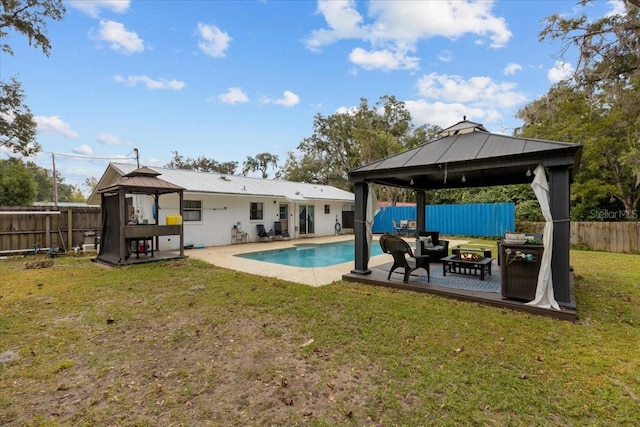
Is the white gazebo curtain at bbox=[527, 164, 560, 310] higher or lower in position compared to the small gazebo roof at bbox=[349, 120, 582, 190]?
lower

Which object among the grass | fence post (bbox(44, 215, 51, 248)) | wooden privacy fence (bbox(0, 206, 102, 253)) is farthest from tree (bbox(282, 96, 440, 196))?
the grass

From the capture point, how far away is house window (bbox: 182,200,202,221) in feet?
40.4

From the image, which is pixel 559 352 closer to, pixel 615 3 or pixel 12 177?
pixel 615 3

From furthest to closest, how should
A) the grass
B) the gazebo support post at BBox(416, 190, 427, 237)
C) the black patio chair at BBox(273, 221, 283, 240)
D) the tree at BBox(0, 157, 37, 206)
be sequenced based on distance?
the tree at BBox(0, 157, 37, 206) → the black patio chair at BBox(273, 221, 283, 240) → the gazebo support post at BBox(416, 190, 427, 237) → the grass

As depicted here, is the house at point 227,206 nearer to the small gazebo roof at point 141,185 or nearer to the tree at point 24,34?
the small gazebo roof at point 141,185

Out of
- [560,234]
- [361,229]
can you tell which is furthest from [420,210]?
[560,234]

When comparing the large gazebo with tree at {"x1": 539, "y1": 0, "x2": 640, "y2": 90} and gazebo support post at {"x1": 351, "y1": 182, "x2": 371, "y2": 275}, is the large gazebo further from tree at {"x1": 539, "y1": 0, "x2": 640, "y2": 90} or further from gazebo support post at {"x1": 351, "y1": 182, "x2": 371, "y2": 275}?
tree at {"x1": 539, "y1": 0, "x2": 640, "y2": 90}

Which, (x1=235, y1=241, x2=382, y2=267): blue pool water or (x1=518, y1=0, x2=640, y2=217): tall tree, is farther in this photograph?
(x1=235, y1=241, x2=382, y2=267): blue pool water

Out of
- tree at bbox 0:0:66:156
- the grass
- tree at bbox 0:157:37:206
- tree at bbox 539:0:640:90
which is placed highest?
tree at bbox 0:0:66:156

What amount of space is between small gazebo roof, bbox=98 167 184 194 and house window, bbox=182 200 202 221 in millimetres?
2894

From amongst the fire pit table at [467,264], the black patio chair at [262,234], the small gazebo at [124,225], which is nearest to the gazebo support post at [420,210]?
the fire pit table at [467,264]

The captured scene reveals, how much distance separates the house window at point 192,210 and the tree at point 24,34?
21.1 ft

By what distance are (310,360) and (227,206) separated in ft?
37.6

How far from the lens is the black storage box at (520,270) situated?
4523 mm
